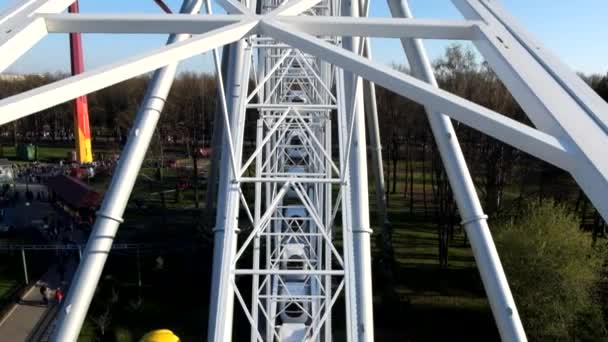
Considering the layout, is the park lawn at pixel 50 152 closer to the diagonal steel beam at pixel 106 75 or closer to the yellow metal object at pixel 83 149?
the yellow metal object at pixel 83 149

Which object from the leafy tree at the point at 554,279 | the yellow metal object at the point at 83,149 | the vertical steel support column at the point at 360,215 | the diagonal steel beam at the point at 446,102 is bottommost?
the leafy tree at the point at 554,279

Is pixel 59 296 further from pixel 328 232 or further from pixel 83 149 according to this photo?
pixel 83 149

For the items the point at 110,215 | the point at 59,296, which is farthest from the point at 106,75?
the point at 59,296

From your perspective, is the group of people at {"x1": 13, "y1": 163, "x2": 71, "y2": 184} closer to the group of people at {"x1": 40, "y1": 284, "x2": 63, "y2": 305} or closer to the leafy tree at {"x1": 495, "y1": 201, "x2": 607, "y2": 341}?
the group of people at {"x1": 40, "y1": 284, "x2": 63, "y2": 305}

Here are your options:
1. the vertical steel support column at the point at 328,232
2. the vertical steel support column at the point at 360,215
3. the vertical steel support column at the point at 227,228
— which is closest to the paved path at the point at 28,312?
the vertical steel support column at the point at 328,232

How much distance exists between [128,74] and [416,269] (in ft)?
54.0

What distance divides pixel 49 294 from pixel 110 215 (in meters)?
12.9

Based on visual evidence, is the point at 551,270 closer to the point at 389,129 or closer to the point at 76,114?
the point at 389,129

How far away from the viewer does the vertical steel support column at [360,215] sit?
→ 14.8 ft

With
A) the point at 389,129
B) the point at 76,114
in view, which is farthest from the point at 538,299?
the point at 76,114

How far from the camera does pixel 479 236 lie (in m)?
4.01

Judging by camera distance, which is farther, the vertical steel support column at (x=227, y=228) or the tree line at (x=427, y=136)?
the tree line at (x=427, y=136)

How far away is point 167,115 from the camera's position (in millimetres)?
37594

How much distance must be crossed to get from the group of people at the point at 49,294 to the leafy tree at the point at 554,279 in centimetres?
1169
